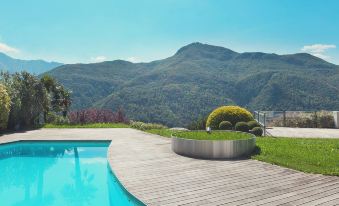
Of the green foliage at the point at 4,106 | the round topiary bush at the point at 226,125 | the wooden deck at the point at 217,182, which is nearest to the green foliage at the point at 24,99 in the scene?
the green foliage at the point at 4,106

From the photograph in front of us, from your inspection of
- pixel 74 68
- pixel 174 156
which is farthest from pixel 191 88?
pixel 174 156

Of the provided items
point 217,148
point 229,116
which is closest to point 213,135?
point 217,148

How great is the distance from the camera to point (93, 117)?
2730 centimetres

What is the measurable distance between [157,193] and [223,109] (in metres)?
12.6

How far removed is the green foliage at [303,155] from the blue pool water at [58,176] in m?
5.26

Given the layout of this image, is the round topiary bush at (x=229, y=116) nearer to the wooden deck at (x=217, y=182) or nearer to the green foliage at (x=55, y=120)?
the wooden deck at (x=217, y=182)

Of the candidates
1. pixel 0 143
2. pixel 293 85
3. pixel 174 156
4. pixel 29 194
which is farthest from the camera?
pixel 293 85

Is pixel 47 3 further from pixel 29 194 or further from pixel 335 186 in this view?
pixel 335 186

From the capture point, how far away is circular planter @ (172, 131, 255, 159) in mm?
12102

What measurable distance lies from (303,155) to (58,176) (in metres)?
8.99

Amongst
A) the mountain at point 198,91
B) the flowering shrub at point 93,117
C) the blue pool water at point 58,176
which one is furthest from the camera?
the mountain at point 198,91

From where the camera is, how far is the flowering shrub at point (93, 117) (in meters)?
27.0

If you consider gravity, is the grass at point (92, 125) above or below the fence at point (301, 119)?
below

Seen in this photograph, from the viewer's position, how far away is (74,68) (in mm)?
188625
